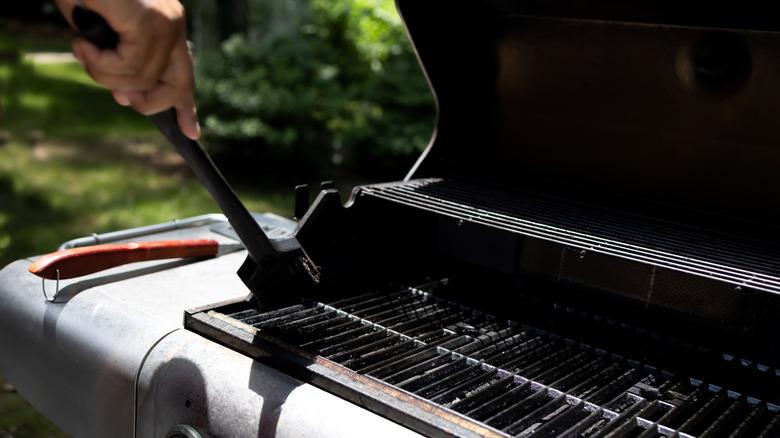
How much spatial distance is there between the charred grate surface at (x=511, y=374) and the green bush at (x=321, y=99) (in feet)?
13.9

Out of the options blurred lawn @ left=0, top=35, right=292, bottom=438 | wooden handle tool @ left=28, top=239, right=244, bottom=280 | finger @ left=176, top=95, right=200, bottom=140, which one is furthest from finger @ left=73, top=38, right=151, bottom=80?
blurred lawn @ left=0, top=35, right=292, bottom=438

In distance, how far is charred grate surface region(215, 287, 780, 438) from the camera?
1380mm

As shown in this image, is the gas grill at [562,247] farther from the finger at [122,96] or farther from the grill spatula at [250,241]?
the finger at [122,96]

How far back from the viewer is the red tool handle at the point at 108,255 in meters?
1.88

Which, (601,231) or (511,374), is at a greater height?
(601,231)

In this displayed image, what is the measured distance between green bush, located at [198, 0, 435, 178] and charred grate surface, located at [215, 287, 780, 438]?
4.24 m

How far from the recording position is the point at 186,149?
1284 millimetres

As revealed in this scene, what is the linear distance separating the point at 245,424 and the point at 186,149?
0.53 meters

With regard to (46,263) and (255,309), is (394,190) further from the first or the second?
(46,263)

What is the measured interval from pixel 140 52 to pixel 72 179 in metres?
6.19

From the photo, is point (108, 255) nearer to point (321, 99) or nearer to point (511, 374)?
point (511, 374)

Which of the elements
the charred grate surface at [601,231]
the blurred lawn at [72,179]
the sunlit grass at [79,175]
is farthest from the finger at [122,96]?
the sunlit grass at [79,175]

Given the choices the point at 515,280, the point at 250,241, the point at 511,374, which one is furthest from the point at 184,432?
the point at 515,280

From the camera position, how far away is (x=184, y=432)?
4.83 feet
